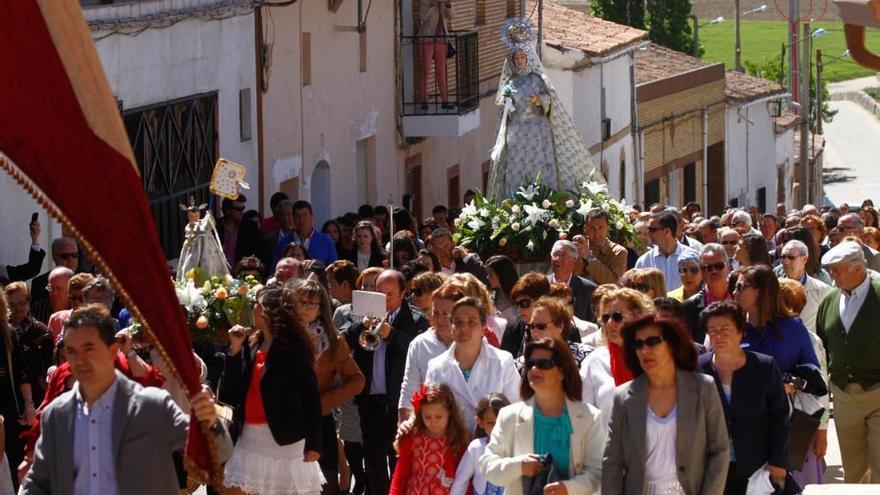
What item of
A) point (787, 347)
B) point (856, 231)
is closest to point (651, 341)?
point (787, 347)

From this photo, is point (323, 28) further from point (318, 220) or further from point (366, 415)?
point (366, 415)

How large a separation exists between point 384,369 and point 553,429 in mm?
3246

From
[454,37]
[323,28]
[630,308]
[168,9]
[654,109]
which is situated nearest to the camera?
[630,308]

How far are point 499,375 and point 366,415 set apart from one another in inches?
87.6

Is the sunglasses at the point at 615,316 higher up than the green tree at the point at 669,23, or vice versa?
the sunglasses at the point at 615,316

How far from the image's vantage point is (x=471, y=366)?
33.6ft

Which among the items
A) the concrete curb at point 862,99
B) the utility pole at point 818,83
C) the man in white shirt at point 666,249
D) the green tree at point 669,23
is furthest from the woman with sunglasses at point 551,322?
the concrete curb at point 862,99

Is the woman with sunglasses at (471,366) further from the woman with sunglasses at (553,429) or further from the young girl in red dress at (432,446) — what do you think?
the woman with sunglasses at (553,429)

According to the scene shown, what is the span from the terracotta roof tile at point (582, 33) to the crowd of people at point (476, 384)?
1001 inches

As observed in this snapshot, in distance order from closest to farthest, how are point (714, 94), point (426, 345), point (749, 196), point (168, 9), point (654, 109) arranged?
point (426, 345), point (168, 9), point (654, 109), point (714, 94), point (749, 196)

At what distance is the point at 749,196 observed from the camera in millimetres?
54156

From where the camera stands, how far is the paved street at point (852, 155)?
7762 centimetres

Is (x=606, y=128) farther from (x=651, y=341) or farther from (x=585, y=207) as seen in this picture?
(x=651, y=341)

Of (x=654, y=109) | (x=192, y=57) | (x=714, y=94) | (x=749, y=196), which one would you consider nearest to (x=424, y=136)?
(x=192, y=57)
